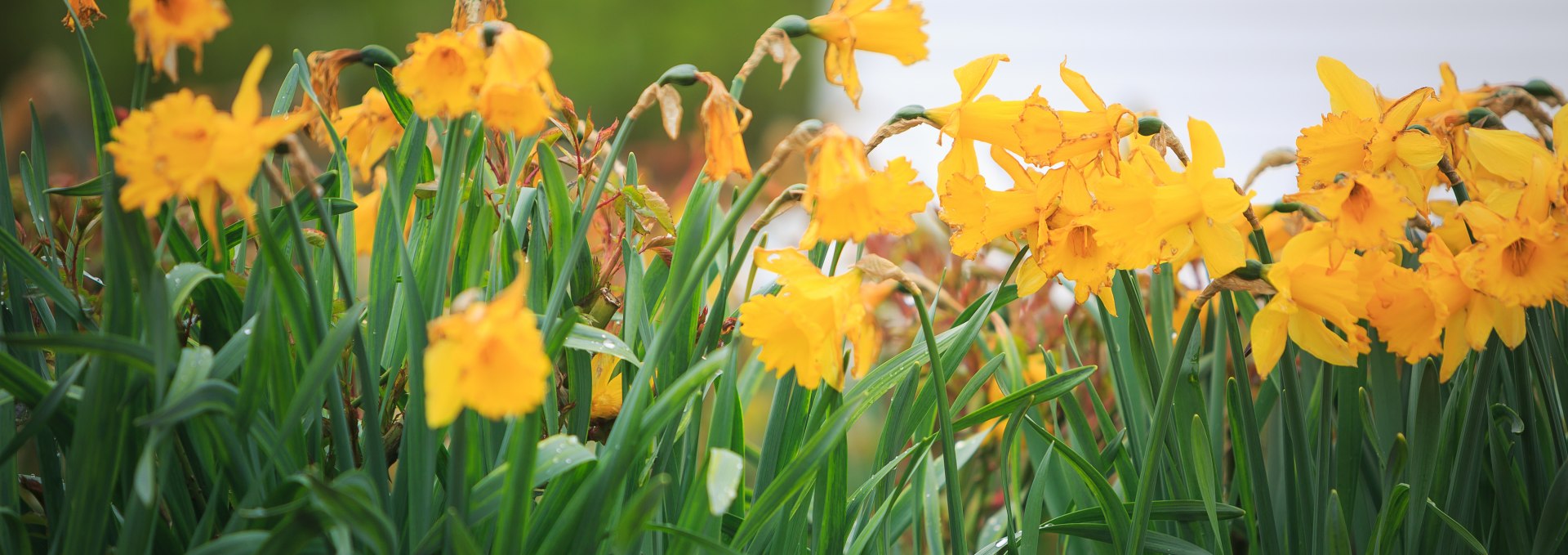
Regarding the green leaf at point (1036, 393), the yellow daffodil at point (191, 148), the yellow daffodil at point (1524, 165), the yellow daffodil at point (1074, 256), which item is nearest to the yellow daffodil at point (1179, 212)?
the yellow daffodil at point (1074, 256)

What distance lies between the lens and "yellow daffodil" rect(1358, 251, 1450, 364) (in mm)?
788

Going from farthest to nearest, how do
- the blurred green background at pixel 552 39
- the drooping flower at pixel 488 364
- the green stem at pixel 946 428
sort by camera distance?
the blurred green background at pixel 552 39 < the green stem at pixel 946 428 < the drooping flower at pixel 488 364

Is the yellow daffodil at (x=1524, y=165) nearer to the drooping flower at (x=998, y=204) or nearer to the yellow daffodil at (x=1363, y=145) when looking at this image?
the yellow daffodil at (x=1363, y=145)

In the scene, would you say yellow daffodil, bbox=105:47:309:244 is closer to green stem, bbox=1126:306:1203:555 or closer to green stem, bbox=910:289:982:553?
green stem, bbox=910:289:982:553

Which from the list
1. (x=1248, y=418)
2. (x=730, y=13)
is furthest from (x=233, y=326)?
(x=730, y=13)

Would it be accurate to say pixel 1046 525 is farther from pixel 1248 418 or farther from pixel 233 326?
pixel 233 326

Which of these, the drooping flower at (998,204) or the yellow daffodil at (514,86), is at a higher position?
the yellow daffodil at (514,86)

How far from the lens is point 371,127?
912mm

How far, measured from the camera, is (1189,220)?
2.61 feet

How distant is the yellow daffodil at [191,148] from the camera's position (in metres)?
0.53

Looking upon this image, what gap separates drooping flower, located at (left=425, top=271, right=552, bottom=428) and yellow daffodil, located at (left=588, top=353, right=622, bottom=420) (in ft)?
1.45

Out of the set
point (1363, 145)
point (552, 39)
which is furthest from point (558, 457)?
point (552, 39)

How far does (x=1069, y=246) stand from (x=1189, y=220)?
0.10 metres

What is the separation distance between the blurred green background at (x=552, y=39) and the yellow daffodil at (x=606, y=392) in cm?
450
